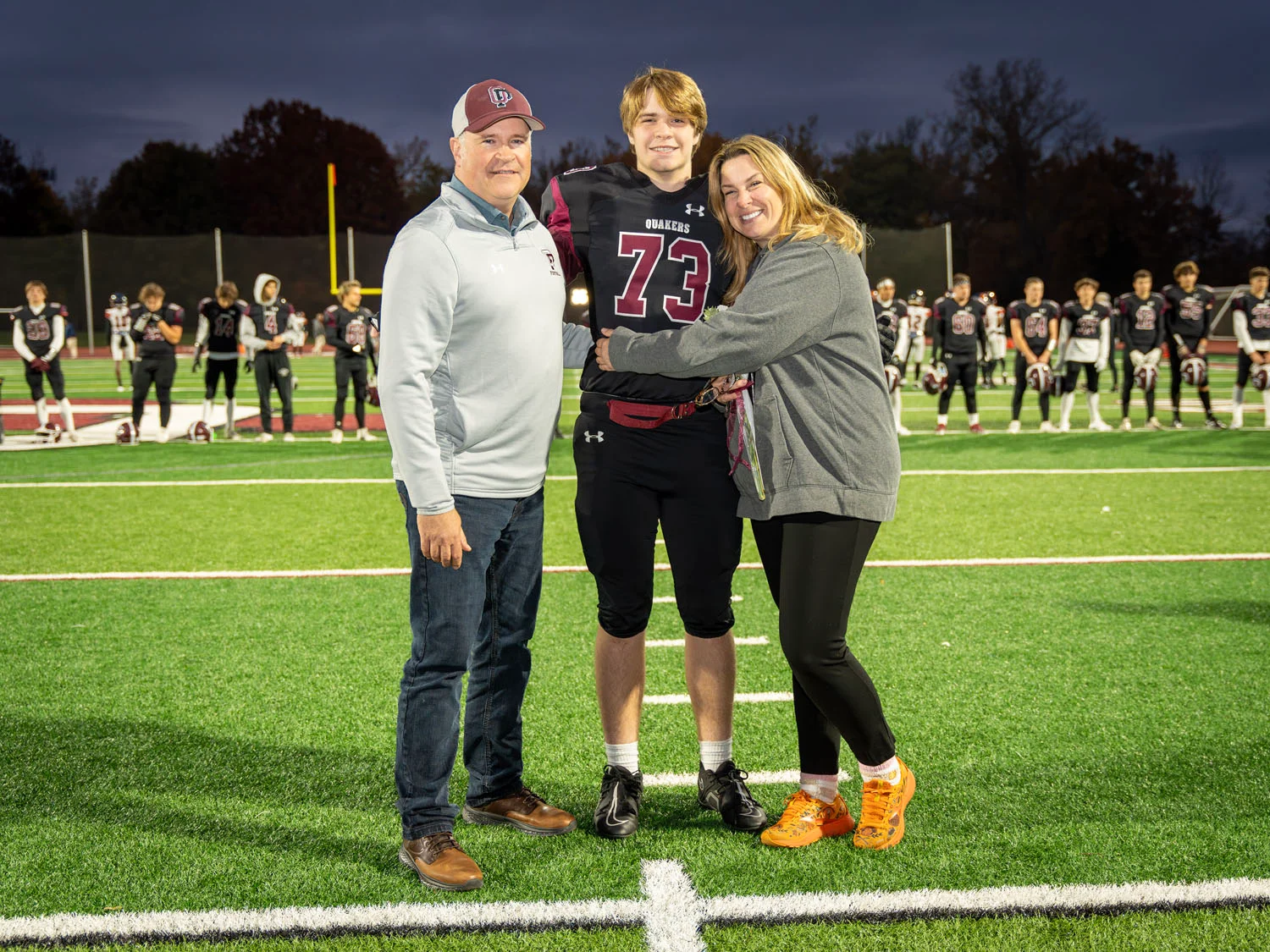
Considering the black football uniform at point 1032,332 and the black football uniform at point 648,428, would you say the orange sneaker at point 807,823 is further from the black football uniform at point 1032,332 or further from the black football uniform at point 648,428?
the black football uniform at point 1032,332

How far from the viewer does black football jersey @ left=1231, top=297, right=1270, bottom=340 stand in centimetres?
1460

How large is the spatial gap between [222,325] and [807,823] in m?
12.2

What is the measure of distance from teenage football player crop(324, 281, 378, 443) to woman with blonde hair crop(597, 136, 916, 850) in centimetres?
1115

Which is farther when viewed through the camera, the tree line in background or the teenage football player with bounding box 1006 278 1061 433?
the tree line in background

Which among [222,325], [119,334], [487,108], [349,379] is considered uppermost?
[487,108]

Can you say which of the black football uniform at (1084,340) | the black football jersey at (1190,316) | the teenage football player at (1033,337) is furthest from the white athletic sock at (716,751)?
the black football jersey at (1190,316)

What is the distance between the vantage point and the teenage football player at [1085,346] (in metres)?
15.0

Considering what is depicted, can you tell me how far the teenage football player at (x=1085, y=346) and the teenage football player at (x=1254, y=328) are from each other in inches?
61.4

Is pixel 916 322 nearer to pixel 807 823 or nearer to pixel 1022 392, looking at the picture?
pixel 1022 392

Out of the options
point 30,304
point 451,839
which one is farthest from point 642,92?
point 30,304

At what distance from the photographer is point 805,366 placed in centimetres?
300

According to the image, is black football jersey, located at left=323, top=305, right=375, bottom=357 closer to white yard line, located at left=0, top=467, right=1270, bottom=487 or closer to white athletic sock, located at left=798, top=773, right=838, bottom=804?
white yard line, located at left=0, top=467, right=1270, bottom=487

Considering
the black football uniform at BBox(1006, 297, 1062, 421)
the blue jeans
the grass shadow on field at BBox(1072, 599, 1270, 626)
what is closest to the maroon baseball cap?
the blue jeans

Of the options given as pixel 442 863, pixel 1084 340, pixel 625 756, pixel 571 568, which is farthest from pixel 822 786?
pixel 1084 340
